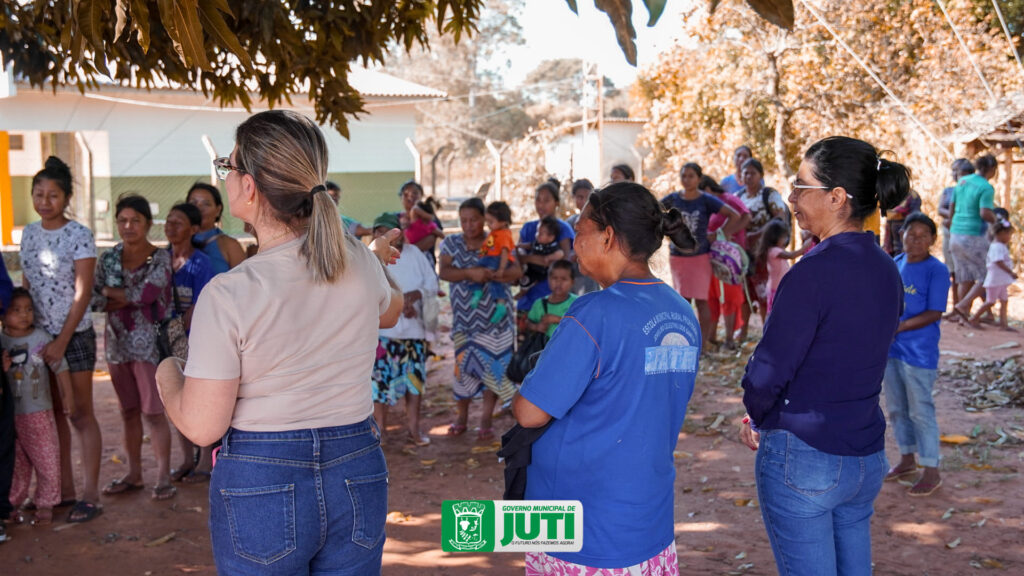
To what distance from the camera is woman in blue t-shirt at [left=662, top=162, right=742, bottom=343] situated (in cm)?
877

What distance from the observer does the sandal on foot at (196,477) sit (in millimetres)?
5902

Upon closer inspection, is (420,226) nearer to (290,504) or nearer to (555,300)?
(555,300)

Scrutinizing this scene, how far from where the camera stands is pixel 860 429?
2691 mm

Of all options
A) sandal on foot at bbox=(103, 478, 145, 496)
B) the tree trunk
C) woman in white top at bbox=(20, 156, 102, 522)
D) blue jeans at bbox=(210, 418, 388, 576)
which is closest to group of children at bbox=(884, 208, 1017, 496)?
blue jeans at bbox=(210, 418, 388, 576)

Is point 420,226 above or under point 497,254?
above

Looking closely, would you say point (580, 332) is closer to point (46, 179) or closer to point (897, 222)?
point (46, 179)

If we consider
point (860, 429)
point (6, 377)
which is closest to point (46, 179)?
point (6, 377)

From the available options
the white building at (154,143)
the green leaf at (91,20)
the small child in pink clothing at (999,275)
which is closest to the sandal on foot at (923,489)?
the green leaf at (91,20)

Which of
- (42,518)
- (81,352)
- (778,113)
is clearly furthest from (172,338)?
(778,113)

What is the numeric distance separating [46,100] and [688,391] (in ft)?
61.9

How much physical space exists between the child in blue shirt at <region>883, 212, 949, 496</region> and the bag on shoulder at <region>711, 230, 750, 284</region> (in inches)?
137

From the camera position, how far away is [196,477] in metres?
5.91

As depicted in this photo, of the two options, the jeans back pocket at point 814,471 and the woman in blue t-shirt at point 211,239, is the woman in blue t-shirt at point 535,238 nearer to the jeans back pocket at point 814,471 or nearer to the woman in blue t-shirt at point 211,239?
the woman in blue t-shirt at point 211,239

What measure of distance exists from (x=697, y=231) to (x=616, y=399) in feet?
21.4
